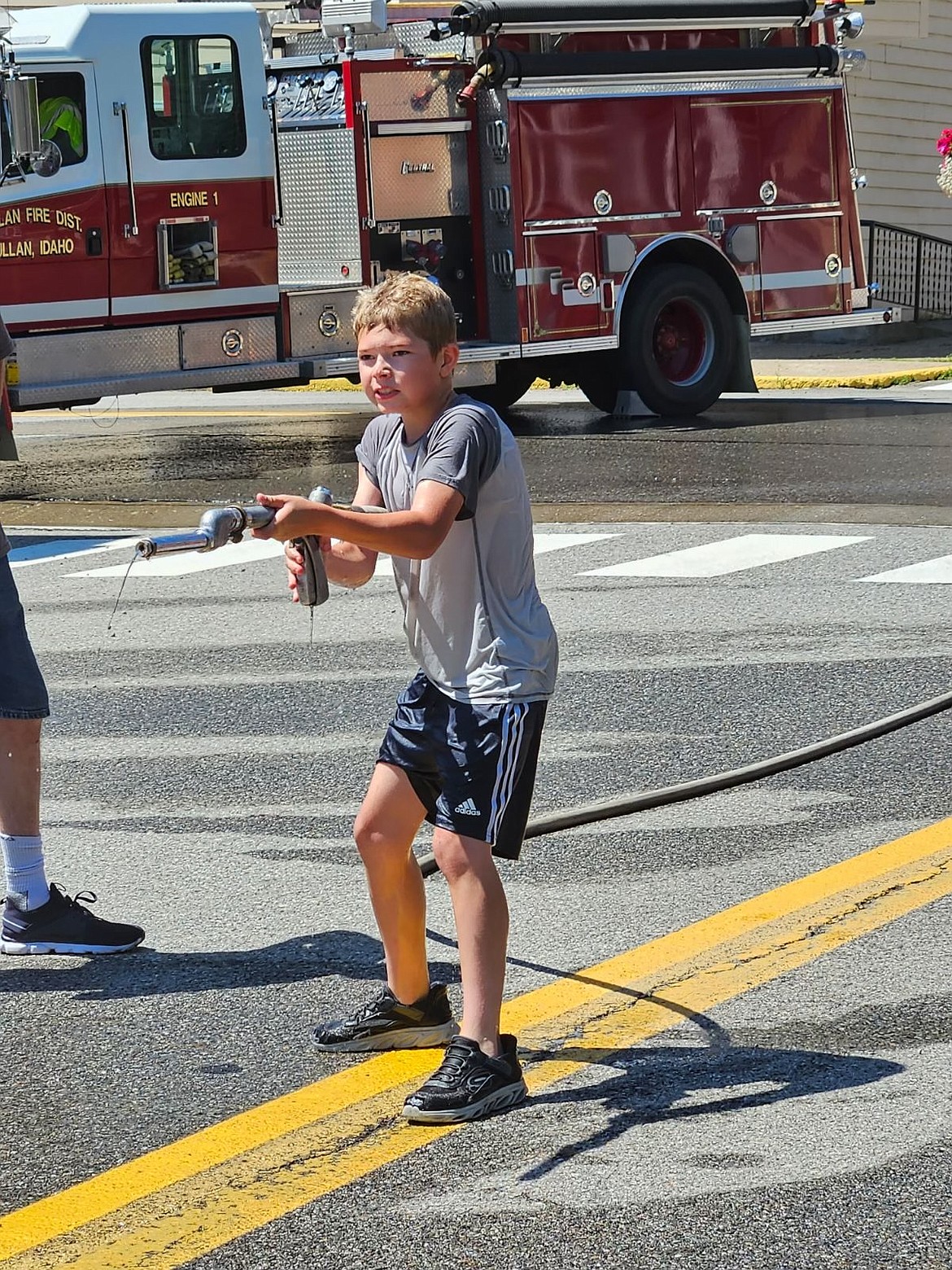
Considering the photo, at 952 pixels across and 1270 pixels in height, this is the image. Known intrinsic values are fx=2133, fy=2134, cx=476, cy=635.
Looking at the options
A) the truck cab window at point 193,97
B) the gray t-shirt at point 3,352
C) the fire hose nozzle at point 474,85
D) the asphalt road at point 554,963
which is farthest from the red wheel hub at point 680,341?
the gray t-shirt at point 3,352

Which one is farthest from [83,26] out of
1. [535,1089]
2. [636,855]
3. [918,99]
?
[918,99]

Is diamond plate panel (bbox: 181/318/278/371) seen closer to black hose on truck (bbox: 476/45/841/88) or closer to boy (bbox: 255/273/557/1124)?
black hose on truck (bbox: 476/45/841/88)

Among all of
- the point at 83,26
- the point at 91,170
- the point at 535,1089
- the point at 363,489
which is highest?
the point at 83,26

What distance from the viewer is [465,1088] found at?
3.76 meters

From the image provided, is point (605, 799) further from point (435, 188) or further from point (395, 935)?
point (435, 188)

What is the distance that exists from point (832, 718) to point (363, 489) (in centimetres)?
300

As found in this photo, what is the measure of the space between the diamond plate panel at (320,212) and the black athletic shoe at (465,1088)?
12.0 metres

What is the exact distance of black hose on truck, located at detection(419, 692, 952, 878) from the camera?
220 inches

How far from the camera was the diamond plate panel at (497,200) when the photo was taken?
51.2ft

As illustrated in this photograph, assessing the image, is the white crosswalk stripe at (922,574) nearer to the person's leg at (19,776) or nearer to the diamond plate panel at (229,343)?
the person's leg at (19,776)

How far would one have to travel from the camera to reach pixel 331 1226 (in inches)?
132

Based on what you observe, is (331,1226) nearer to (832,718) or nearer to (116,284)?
(832,718)

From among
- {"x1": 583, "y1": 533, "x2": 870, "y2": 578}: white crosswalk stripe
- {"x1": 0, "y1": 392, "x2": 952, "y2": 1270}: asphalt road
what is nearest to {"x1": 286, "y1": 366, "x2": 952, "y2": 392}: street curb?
{"x1": 583, "y1": 533, "x2": 870, "y2": 578}: white crosswalk stripe

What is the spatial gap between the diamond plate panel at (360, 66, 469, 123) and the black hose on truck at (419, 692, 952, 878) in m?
9.75
